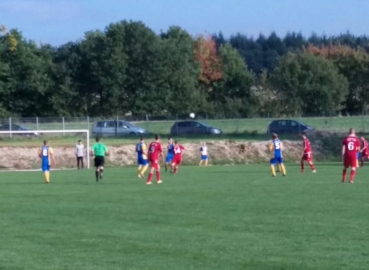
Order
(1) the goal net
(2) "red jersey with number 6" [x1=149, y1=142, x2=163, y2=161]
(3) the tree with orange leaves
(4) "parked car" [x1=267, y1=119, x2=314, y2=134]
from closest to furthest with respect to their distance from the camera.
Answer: (2) "red jersey with number 6" [x1=149, y1=142, x2=163, y2=161] < (1) the goal net < (4) "parked car" [x1=267, y1=119, x2=314, y2=134] < (3) the tree with orange leaves

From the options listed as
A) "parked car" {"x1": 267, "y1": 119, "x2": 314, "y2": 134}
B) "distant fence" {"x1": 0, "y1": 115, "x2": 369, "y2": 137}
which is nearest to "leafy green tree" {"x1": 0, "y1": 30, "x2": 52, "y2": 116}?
"distant fence" {"x1": 0, "y1": 115, "x2": 369, "y2": 137}

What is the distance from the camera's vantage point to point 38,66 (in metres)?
82.3

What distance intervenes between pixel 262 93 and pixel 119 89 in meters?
17.7

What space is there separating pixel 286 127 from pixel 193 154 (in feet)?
35.3

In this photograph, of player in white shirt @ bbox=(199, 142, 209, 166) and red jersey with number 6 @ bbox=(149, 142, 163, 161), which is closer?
red jersey with number 6 @ bbox=(149, 142, 163, 161)

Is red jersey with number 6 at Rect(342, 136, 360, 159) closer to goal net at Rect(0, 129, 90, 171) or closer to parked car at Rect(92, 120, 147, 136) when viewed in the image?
goal net at Rect(0, 129, 90, 171)

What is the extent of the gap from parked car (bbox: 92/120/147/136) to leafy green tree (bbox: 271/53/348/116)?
27.1m

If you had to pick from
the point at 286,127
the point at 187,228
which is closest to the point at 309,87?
the point at 286,127

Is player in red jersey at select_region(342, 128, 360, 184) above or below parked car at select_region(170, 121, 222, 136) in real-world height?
below

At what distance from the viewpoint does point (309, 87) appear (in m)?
87.1

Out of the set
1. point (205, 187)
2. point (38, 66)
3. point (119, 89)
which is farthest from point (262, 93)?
point (205, 187)

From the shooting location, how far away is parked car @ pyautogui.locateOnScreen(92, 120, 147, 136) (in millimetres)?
63250

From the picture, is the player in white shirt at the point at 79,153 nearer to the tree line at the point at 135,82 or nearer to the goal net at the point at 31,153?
the goal net at the point at 31,153

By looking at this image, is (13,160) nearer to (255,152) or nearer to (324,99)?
(255,152)
